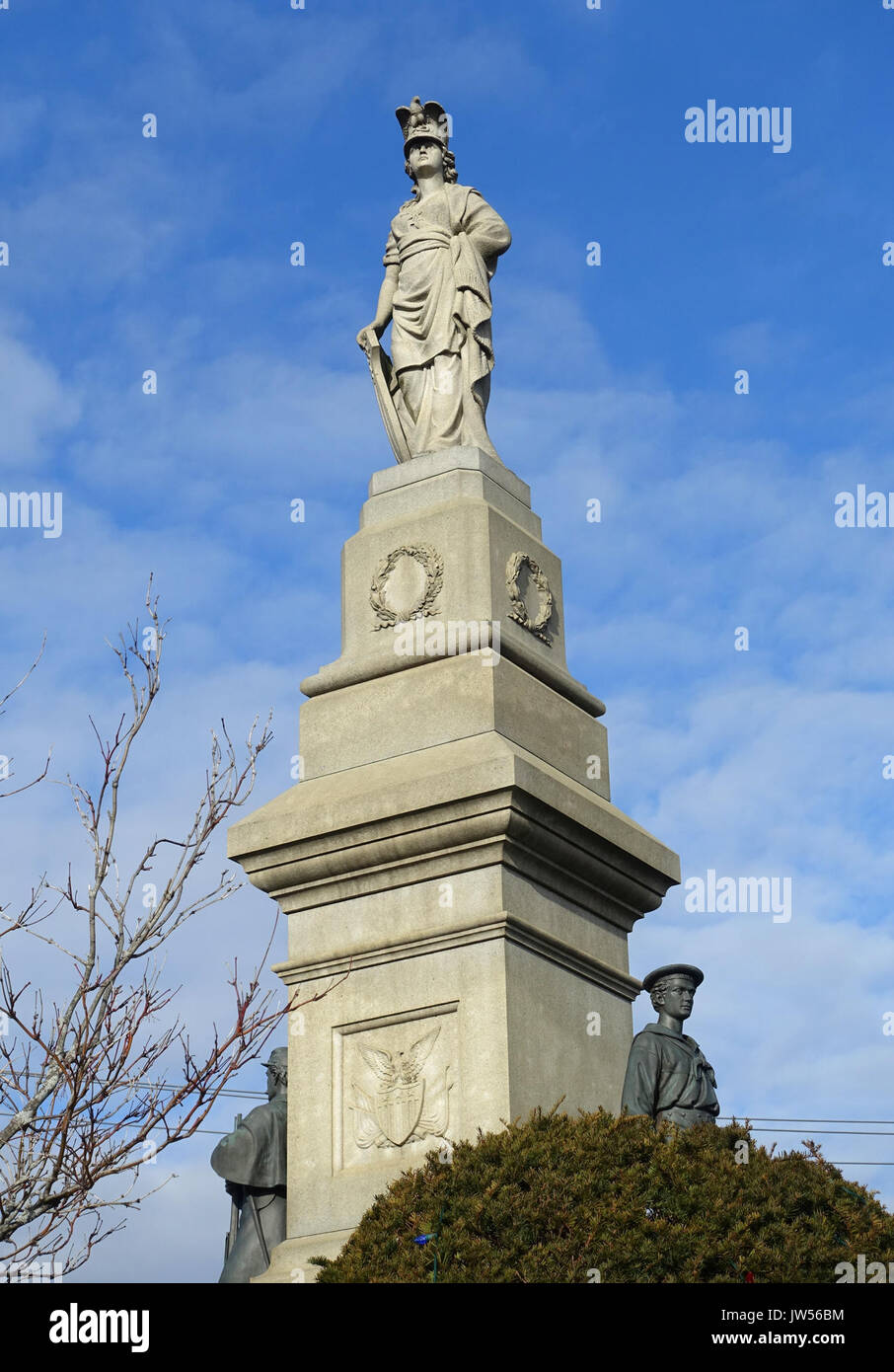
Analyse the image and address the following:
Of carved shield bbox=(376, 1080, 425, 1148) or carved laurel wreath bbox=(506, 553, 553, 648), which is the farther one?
carved laurel wreath bbox=(506, 553, 553, 648)

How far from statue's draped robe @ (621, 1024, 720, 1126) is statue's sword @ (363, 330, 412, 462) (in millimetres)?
4460

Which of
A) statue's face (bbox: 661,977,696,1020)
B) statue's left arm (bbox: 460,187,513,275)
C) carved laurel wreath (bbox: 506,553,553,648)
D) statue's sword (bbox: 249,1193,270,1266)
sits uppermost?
statue's left arm (bbox: 460,187,513,275)

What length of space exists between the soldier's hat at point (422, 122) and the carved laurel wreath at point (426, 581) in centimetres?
327

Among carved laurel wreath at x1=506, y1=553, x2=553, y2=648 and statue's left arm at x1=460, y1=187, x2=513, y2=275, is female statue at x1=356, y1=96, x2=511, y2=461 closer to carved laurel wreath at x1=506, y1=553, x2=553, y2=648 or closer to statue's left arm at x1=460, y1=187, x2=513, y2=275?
statue's left arm at x1=460, y1=187, x2=513, y2=275

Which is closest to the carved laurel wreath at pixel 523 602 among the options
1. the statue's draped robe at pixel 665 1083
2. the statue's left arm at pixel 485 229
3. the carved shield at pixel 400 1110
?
the statue's left arm at pixel 485 229

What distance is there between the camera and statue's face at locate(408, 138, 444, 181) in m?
13.4

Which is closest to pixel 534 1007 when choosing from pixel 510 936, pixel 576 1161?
pixel 510 936

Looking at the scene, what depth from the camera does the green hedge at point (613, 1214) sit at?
851 centimetres

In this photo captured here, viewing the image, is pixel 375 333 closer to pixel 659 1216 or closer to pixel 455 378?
pixel 455 378

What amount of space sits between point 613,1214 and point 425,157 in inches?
310

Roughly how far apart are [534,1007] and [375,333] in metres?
5.12

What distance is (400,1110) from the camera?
34.9 feet

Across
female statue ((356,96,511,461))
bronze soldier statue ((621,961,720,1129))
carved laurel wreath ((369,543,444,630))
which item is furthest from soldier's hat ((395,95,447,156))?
bronze soldier statue ((621,961,720,1129))
